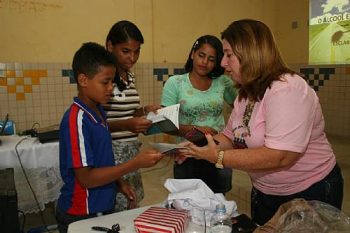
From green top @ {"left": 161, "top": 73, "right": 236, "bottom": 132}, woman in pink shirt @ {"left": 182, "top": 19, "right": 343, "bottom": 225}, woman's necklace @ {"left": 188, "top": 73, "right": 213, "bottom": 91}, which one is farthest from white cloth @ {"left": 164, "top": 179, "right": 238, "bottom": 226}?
woman's necklace @ {"left": 188, "top": 73, "right": 213, "bottom": 91}

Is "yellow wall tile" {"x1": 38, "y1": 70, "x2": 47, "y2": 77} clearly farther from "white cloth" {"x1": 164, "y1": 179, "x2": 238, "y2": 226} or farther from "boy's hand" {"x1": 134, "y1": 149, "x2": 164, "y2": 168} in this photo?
"white cloth" {"x1": 164, "y1": 179, "x2": 238, "y2": 226}

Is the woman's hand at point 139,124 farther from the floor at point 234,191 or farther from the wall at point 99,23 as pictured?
the wall at point 99,23

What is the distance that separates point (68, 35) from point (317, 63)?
124 inches

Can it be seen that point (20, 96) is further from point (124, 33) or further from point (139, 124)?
point (139, 124)

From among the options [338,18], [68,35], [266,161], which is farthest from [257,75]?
[338,18]

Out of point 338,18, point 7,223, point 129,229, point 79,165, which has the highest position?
point 338,18

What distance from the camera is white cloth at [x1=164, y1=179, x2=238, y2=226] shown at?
1.26 metres

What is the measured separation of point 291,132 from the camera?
1.23 meters

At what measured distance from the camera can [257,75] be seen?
1370 mm

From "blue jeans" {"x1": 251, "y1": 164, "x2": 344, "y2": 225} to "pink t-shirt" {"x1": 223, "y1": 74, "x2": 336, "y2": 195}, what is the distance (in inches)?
0.8

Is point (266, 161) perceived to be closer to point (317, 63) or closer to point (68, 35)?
point (68, 35)

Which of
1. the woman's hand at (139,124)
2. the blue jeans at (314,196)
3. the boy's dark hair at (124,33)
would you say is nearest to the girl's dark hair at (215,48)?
the boy's dark hair at (124,33)

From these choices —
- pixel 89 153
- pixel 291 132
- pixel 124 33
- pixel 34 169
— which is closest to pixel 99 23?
pixel 34 169

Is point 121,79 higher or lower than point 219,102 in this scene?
higher
